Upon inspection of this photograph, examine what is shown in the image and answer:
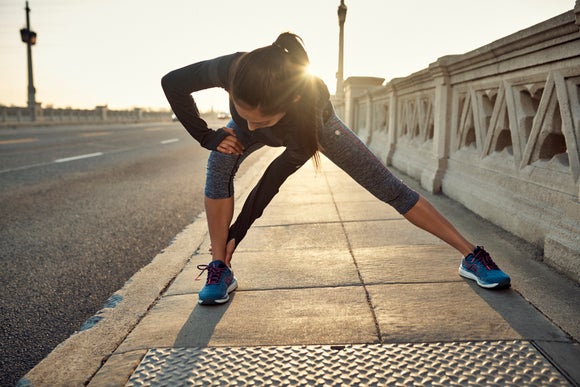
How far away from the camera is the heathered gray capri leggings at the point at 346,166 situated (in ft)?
7.92

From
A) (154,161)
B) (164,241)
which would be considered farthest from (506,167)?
(154,161)

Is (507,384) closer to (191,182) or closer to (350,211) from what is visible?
(350,211)

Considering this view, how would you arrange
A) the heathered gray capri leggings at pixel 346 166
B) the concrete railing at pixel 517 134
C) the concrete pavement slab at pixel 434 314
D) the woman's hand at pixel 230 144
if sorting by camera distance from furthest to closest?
the concrete railing at pixel 517 134
the heathered gray capri leggings at pixel 346 166
the woman's hand at pixel 230 144
the concrete pavement slab at pixel 434 314

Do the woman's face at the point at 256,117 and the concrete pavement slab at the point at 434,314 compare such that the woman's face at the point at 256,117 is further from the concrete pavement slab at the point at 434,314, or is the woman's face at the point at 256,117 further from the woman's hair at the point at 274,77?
the concrete pavement slab at the point at 434,314

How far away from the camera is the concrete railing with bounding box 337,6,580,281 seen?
293 cm

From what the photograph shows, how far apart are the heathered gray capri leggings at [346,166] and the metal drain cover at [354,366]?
2.99ft

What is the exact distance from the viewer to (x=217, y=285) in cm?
255

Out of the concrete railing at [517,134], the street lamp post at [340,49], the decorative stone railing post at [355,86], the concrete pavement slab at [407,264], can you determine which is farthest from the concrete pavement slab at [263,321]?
the street lamp post at [340,49]

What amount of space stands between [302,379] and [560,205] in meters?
2.27

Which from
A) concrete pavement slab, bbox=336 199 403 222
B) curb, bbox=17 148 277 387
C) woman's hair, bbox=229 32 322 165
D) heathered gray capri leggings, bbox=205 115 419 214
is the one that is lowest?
curb, bbox=17 148 277 387

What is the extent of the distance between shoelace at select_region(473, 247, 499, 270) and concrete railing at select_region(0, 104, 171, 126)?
34.4m

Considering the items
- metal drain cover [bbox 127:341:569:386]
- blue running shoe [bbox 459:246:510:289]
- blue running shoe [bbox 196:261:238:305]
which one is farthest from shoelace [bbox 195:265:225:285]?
blue running shoe [bbox 459:246:510:289]

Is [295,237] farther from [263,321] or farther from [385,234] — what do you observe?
[263,321]

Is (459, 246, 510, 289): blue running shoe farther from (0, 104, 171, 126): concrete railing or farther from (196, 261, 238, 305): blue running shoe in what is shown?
(0, 104, 171, 126): concrete railing
